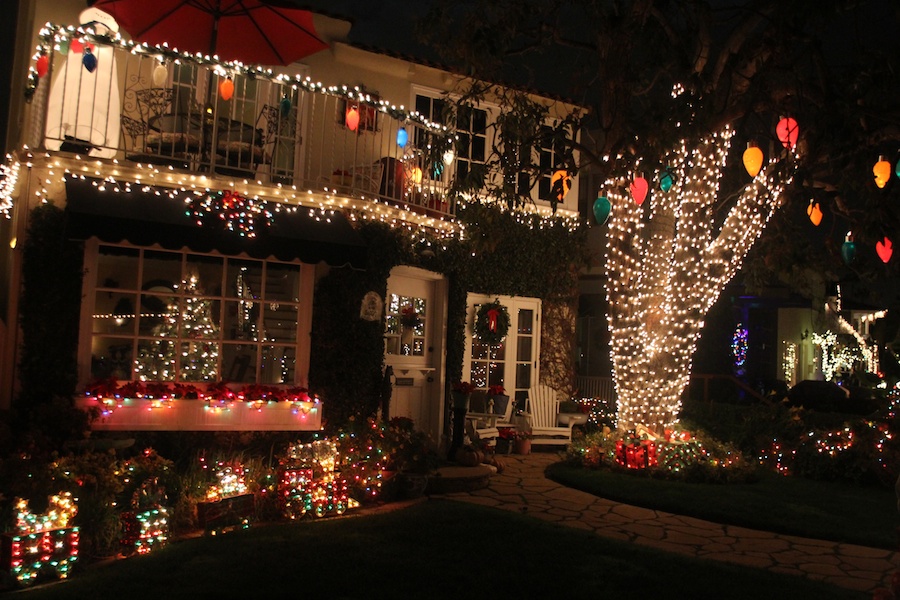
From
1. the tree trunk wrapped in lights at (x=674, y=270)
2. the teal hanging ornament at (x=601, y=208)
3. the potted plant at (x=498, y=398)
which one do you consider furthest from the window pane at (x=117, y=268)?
the tree trunk wrapped in lights at (x=674, y=270)

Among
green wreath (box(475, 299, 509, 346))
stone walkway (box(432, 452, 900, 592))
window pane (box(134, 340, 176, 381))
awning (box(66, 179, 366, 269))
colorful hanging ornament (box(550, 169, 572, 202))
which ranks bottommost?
stone walkway (box(432, 452, 900, 592))

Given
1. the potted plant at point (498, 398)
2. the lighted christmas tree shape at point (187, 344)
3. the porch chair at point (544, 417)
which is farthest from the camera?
the porch chair at point (544, 417)

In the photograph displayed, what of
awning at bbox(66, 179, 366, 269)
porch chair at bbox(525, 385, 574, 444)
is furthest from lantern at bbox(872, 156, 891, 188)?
porch chair at bbox(525, 385, 574, 444)

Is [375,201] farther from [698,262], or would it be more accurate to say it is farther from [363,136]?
[698,262]

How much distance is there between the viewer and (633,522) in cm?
779

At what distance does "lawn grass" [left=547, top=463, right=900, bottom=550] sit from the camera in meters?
7.57

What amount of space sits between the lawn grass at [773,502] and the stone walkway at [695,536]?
0.55 feet

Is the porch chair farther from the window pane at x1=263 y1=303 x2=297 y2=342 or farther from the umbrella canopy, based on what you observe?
the umbrella canopy

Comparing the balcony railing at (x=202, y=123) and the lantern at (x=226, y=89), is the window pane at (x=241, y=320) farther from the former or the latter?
the lantern at (x=226, y=89)

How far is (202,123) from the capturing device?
A: 8109mm

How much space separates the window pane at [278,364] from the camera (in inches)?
343

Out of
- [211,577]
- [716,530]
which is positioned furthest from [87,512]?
[716,530]

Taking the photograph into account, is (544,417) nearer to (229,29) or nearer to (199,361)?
(199,361)

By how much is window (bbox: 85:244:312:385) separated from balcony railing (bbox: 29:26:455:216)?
104 cm
